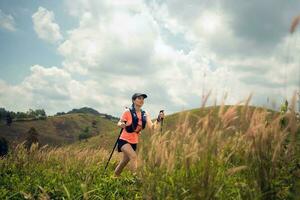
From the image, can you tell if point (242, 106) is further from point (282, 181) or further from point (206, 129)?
point (282, 181)

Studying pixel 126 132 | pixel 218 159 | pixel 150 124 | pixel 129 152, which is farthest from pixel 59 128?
pixel 218 159

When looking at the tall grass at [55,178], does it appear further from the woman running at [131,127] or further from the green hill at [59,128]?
the green hill at [59,128]

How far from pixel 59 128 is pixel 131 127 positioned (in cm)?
16015

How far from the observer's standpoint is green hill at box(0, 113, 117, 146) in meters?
137

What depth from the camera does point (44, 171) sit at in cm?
935

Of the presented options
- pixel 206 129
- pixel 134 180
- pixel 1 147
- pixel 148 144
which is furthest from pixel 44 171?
pixel 1 147

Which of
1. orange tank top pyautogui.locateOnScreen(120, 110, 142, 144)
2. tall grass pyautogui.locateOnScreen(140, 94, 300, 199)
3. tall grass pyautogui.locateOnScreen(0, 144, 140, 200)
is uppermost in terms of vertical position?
orange tank top pyautogui.locateOnScreen(120, 110, 142, 144)

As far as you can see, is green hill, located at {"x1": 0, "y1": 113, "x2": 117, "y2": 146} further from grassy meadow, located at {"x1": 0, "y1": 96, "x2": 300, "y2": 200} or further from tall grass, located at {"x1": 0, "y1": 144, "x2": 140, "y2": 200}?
grassy meadow, located at {"x1": 0, "y1": 96, "x2": 300, "y2": 200}

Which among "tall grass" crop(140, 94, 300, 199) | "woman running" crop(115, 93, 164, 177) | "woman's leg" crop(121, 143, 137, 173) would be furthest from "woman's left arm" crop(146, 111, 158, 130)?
"woman's leg" crop(121, 143, 137, 173)

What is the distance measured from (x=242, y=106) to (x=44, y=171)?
623 cm

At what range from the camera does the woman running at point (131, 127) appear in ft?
31.1

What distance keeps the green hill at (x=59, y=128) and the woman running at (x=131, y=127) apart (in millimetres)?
120159

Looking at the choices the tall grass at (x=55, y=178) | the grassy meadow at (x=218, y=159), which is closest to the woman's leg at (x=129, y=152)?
the tall grass at (x=55, y=178)

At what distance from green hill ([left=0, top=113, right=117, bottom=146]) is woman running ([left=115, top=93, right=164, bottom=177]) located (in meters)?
120
